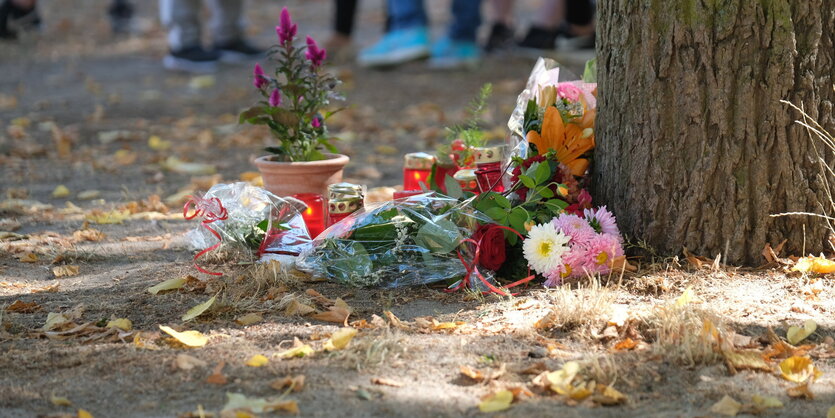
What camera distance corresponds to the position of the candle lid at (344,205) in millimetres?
3012

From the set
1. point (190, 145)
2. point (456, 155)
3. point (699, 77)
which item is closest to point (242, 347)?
point (456, 155)

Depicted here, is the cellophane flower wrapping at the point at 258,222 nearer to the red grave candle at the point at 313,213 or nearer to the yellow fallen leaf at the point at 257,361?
the red grave candle at the point at 313,213

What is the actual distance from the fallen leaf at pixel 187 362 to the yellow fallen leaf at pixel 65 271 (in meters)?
0.94

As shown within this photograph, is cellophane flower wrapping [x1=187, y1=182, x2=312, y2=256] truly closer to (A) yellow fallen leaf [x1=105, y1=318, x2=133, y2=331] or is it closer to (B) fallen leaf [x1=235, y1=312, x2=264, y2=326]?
(B) fallen leaf [x1=235, y1=312, x2=264, y2=326]

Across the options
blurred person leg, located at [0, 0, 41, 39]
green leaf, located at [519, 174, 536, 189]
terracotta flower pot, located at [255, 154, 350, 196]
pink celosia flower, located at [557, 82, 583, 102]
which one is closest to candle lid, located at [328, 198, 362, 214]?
terracotta flower pot, located at [255, 154, 350, 196]

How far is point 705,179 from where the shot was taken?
275 centimetres

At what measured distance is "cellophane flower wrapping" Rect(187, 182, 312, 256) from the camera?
3041 mm

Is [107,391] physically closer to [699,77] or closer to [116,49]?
[699,77]

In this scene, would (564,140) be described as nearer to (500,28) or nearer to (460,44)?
(460,44)

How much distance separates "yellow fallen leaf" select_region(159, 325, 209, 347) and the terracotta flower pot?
91 centimetres

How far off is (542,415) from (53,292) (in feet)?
5.07

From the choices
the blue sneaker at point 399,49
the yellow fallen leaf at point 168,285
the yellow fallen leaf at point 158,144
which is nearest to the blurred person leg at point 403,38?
the blue sneaker at point 399,49

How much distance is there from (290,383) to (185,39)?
5855mm

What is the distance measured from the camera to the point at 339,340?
228 cm
